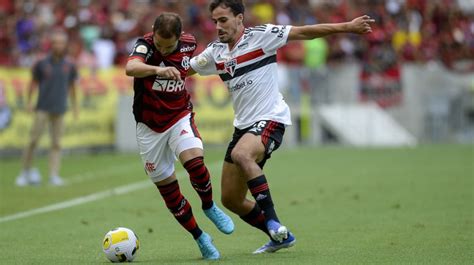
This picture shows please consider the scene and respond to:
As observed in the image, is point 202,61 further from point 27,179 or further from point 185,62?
point 27,179

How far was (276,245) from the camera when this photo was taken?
9266 millimetres

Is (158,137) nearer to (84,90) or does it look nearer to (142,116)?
(142,116)

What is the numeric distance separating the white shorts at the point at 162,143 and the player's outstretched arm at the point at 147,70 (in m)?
0.71

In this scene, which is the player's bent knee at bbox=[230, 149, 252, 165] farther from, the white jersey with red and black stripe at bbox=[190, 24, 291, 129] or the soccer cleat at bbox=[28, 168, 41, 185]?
the soccer cleat at bbox=[28, 168, 41, 185]

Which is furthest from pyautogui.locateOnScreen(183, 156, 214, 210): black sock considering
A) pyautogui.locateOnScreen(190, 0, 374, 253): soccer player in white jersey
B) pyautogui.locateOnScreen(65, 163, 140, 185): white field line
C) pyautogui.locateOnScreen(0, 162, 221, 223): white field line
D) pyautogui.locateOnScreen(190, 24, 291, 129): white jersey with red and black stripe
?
pyautogui.locateOnScreen(65, 163, 140, 185): white field line

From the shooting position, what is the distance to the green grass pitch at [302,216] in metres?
9.24

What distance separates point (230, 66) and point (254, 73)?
0.76 ft

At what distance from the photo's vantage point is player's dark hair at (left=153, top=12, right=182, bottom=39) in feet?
28.8

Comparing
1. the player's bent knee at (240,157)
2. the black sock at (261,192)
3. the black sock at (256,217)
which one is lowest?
the black sock at (256,217)

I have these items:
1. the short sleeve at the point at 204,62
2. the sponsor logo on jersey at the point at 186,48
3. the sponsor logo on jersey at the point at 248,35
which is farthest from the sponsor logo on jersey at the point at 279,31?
the sponsor logo on jersey at the point at 186,48

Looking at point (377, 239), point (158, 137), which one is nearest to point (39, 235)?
point (158, 137)

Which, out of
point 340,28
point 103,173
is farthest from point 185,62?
point 103,173

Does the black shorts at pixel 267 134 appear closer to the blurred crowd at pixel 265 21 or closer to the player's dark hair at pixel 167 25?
the player's dark hair at pixel 167 25

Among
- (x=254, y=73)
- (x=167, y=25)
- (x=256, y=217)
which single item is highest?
(x=167, y=25)
